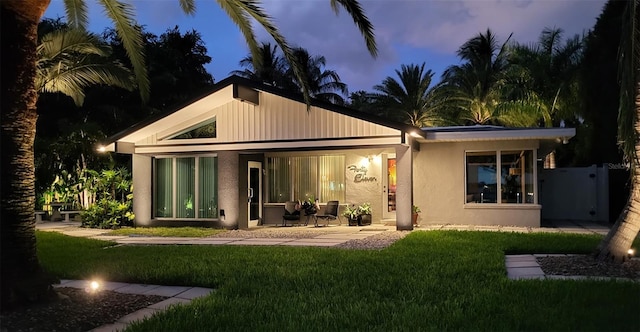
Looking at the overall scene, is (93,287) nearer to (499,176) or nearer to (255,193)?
(255,193)

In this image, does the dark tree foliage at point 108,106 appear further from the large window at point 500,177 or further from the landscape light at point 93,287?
the landscape light at point 93,287

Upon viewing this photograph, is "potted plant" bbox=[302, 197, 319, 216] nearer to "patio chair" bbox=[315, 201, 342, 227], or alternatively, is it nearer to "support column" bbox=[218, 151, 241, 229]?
"patio chair" bbox=[315, 201, 342, 227]

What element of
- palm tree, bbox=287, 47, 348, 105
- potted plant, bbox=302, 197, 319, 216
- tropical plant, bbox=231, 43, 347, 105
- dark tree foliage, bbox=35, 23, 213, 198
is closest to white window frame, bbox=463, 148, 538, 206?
potted plant, bbox=302, 197, 319, 216

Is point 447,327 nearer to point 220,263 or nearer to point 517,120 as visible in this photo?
point 220,263

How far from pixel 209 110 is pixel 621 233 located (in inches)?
458

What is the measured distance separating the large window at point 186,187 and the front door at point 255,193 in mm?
1133

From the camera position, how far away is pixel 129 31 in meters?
8.98

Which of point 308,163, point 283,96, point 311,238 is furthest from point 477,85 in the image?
point 311,238

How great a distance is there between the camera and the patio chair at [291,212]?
53.2 ft

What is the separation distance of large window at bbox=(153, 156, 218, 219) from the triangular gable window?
29.6 inches

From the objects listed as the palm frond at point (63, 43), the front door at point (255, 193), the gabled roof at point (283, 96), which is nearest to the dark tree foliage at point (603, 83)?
the gabled roof at point (283, 96)

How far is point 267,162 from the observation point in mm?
17438

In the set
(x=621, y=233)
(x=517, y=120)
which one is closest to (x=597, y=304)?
(x=621, y=233)

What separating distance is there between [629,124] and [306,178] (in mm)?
11009
